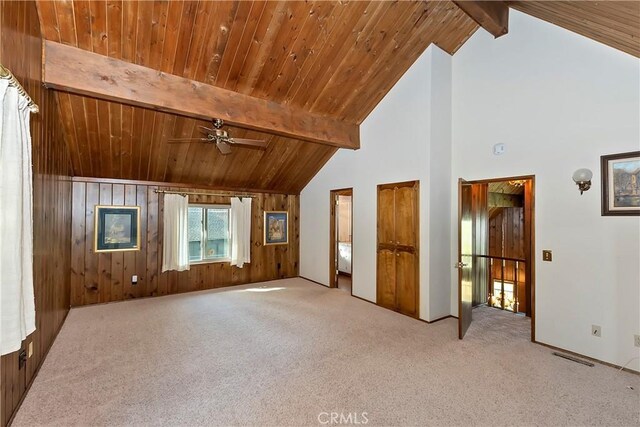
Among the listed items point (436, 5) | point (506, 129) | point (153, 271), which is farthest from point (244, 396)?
point (436, 5)

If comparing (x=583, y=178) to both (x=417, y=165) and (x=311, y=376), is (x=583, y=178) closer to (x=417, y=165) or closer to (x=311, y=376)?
(x=417, y=165)

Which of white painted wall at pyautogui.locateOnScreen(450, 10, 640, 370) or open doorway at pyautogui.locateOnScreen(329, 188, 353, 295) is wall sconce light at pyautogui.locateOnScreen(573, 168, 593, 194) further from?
open doorway at pyautogui.locateOnScreen(329, 188, 353, 295)

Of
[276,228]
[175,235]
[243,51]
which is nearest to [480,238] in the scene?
[276,228]

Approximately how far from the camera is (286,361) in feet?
9.45

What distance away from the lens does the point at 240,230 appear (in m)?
6.10

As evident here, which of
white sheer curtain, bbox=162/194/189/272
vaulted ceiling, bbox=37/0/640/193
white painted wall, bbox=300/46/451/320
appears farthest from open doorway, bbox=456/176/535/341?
white sheer curtain, bbox=162/194/189/272

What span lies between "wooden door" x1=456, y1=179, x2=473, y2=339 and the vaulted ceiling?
6.50 feet

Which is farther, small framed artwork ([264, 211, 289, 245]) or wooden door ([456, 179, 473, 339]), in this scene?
small framed artwork ([264, 211, 289, 245])

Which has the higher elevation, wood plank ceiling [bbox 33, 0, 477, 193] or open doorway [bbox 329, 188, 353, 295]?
wood plank ceiling [bbox 33, 0, 477, 193]

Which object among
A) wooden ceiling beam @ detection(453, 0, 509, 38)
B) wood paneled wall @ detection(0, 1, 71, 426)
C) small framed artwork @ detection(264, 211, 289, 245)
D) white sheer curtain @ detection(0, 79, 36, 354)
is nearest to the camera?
white sheer curtain @ detection(0, 79, 36, 354)

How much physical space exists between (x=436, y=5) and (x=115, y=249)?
6170 mm

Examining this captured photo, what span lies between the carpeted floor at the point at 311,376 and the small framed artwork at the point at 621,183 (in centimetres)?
160

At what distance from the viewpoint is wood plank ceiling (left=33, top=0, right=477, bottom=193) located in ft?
8.91

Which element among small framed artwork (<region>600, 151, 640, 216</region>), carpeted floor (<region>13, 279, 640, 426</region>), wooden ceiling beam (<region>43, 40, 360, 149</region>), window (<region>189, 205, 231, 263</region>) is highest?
wooden ceiling beam (<region>43, 40, 360, 149</region>)
